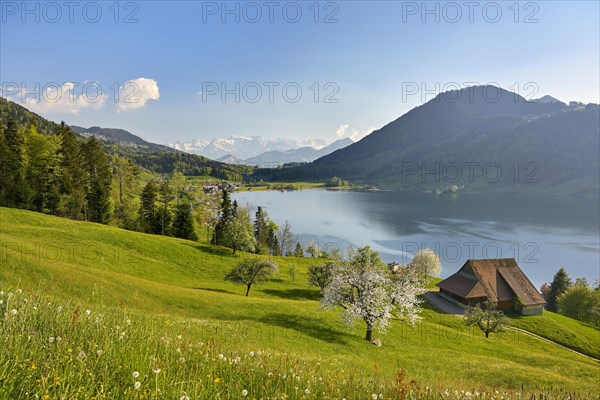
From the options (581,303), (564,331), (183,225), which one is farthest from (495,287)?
(183,225)

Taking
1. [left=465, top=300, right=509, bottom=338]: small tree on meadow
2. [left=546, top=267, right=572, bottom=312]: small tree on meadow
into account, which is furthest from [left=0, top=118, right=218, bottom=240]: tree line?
[left=546, top=267, right=572, bottom=312]: small tree on meadow

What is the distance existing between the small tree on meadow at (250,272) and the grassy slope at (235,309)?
13.0 feet

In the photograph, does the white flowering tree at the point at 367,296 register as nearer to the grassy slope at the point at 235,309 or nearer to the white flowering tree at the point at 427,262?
the grassy slope at the point at 235,309

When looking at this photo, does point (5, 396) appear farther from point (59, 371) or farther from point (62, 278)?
point (62, 278)

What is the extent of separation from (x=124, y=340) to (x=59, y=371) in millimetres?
1792

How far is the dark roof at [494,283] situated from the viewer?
71794 millimetres

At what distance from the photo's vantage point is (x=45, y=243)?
47.2 m

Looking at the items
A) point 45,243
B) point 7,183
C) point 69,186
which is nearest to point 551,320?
point 45,243

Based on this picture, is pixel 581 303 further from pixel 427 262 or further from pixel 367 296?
pixel 367 296

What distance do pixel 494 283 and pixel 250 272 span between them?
190 feet

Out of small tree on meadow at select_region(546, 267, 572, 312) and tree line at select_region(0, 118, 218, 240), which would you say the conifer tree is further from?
small tree on meadow at select_region(546, 267, 572, 312)

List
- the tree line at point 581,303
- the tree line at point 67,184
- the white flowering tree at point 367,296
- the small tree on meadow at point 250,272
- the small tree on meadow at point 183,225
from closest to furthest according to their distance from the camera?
the white flowering tree at point 367,296 → the small tree on meadow at point 250,272 → the tree line at point 67,184 → the tree line at point 581,303 → the small tree on meadow at point 183,225

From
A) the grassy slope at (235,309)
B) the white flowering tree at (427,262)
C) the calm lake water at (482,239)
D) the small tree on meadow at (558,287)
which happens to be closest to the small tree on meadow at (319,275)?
the grassy slope at (235,309)

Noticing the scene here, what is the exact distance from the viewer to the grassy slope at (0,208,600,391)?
972 inches
